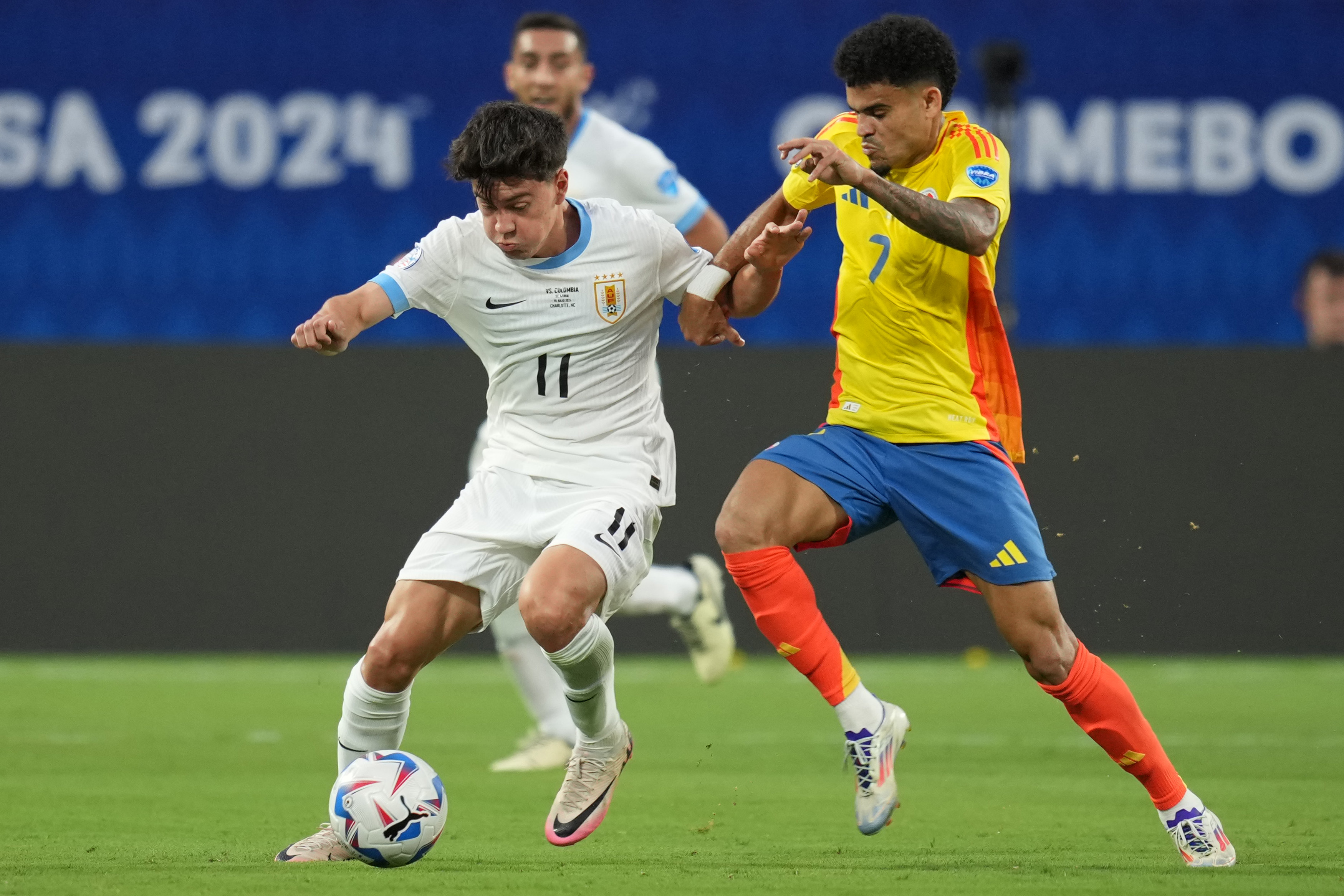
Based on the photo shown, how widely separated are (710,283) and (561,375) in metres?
0.43

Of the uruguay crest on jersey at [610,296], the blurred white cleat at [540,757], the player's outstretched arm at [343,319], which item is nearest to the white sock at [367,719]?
the player's outstretched arm at [343,319]

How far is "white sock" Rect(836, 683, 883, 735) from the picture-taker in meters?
4.48

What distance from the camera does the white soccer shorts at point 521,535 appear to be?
427 centimetres

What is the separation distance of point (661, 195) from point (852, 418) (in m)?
1.85

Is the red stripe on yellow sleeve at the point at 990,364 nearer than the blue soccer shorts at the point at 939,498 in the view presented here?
No

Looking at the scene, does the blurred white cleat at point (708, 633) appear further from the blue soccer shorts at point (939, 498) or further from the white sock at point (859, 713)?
the white sock at point (859, 713)

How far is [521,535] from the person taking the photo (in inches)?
171

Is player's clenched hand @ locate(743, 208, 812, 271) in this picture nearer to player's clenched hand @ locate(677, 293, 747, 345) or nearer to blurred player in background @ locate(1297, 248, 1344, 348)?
player's clenched hand @ locate(677, 293, 747, 345)

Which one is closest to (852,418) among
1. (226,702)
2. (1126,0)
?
(226,702)

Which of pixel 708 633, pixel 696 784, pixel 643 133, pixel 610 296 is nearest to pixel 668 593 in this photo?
pixel 708 633

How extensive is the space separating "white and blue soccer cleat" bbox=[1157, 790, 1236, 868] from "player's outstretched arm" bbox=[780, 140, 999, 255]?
137 cm

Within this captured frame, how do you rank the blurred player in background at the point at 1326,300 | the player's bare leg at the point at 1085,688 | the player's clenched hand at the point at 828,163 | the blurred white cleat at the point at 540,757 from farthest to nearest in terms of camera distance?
the blurred player in background at the point at 1326,300 < the blurred white cleat at the point at 540,757 < the player's bare leg at the point at 1085,688 < the player's clenched hand at the point at 828,163

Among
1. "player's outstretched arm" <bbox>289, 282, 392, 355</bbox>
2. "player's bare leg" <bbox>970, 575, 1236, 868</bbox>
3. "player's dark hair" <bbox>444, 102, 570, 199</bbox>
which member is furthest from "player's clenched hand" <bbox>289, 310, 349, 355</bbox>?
"player's bare leg" <bbox>970, 575, 1236, 868</bbox>

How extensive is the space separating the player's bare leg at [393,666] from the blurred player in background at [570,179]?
1777 millimetres
